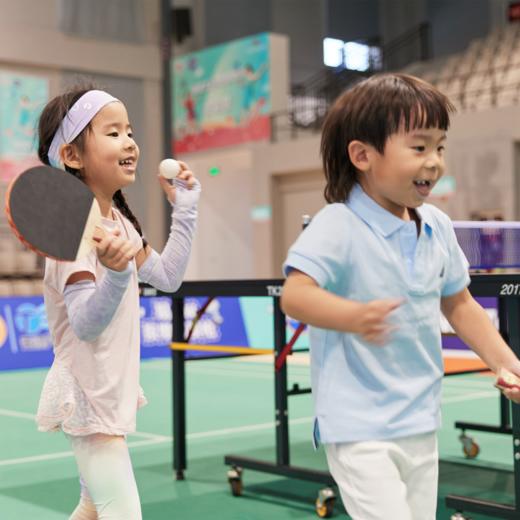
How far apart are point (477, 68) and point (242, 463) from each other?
536 inches

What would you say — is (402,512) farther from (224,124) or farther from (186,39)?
(186,39)

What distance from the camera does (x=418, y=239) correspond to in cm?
204

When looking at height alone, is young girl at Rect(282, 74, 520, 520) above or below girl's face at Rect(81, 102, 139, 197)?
below

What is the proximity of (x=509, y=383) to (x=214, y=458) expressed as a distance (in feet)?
11.9

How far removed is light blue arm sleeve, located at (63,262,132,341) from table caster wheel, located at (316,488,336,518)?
209cm

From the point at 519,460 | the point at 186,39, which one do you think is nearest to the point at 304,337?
the point at 519,460

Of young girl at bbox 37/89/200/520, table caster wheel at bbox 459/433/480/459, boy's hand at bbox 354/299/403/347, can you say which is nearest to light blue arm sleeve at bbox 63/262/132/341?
young girl at bbox 37/89/200/520

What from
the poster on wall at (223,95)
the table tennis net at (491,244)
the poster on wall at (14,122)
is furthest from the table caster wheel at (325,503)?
the poster on wall at (14,122)

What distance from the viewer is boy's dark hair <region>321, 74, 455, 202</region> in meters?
1.95

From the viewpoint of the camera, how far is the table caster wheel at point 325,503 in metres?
4.11

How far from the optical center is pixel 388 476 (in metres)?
1.93

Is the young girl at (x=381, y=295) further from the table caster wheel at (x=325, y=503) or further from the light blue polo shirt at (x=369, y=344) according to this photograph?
the table caster wheel at (x=325, y=503)

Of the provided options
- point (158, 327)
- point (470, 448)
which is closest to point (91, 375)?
point (470, 448)

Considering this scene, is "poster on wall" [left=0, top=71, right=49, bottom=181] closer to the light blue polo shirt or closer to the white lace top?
the white lace top
